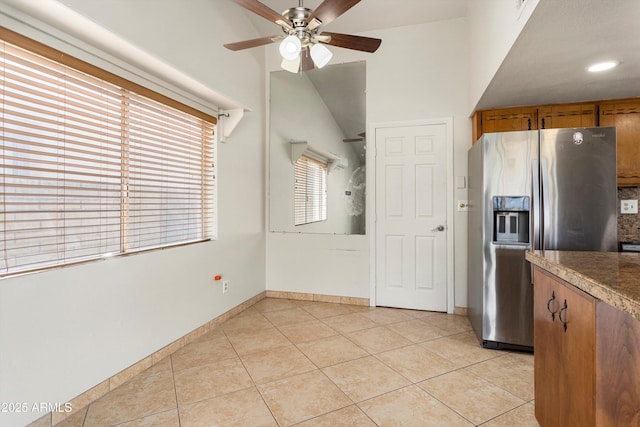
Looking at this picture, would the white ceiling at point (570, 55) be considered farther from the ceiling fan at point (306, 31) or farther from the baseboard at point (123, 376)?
the baseboard at point (123, 376)

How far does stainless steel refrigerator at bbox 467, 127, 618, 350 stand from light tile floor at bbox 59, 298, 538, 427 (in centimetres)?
36

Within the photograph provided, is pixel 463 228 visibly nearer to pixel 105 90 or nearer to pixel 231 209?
pixel 231 209

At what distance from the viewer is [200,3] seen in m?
2.62

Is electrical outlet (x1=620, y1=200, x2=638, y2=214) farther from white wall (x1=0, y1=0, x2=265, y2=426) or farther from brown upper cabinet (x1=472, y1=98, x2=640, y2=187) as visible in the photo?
white wall (x1=0, y1=0, x2=265, y2=426)

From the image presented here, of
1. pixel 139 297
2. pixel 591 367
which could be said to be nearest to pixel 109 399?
pixel 139 297

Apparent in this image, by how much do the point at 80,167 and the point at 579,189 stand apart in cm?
336

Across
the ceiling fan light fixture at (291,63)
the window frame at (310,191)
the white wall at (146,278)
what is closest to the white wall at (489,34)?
the ceiling fan light fixture at (291,63)

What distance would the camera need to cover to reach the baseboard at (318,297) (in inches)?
144

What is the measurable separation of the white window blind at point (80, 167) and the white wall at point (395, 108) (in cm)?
155

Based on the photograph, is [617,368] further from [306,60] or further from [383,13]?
[383,13]

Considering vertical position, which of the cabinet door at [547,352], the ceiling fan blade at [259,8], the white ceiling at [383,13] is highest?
the white ceiling at [383,13]

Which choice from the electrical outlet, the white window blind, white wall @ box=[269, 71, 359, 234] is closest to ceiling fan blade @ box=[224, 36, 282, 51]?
the white window blind

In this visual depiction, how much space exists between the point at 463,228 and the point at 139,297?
9.98 ft

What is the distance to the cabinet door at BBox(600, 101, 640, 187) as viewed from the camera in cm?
273
